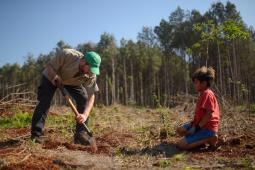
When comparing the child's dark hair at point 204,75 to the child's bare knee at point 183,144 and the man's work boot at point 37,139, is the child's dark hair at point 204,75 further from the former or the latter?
the man's work boot at point 37,139

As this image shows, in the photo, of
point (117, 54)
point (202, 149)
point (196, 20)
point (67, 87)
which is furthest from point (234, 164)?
point (117, 54)

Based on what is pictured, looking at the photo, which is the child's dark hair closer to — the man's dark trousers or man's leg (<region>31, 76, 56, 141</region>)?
the man's dark trousers

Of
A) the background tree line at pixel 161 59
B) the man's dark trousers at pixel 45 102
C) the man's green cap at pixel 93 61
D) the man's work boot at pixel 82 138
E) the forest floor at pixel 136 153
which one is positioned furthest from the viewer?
the background tree line at pixel 161 59

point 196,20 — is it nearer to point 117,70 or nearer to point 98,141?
point 117,70

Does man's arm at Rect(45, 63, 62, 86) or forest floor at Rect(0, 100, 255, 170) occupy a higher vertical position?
man's arm at Rect(45, 63, 62, 86)

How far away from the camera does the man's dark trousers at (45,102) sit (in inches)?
217

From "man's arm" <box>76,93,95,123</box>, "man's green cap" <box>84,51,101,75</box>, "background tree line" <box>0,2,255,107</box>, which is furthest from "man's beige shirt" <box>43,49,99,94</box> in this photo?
"background tree line" <box>0,2,255,107</box>

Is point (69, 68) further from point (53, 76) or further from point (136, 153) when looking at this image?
point (136, 153)

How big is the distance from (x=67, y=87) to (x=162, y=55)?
4449 cm

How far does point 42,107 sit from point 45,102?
0.31ft

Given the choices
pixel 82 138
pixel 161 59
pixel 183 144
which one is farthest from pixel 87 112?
pixel 161 59

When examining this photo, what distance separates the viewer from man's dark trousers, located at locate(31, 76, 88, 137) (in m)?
5.51

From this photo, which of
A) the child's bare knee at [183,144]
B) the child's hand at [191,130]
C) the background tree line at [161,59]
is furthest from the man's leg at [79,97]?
the background tree line at [161,59]

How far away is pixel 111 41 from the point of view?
171ft
